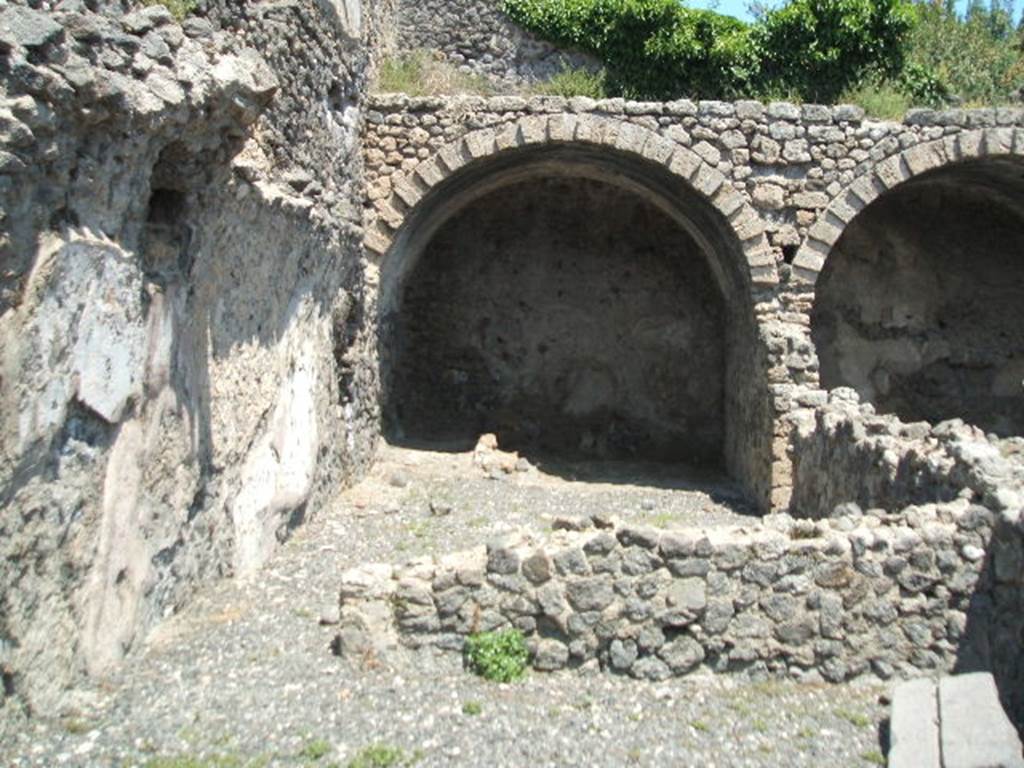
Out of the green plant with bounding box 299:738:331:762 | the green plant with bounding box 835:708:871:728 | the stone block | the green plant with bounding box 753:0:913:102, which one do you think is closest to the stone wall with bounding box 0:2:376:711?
the green plant with bounding box 299:738:331:762

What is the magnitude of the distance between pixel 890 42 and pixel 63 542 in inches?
439

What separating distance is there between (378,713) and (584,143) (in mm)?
6851

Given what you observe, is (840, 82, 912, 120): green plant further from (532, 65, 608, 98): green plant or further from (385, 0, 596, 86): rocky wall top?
(385, 0, 596, 86): rocky wall top

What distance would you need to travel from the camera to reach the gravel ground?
417 centimetres

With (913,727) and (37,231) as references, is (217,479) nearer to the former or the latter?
(37,231)

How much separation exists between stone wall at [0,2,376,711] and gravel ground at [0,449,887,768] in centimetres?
25

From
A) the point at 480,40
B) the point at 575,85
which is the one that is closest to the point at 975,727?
the point at 575,85

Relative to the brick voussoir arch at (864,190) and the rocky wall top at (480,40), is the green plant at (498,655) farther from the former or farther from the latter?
the rocky wall top at (480,40)

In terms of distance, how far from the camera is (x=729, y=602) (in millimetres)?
5031

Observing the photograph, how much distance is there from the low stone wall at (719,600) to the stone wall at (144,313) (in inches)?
47.8

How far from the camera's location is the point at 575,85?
11.9m

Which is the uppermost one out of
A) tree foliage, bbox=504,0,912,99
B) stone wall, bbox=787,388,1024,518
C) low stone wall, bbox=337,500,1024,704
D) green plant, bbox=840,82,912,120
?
tree foliage, bbox=504,0,912,99

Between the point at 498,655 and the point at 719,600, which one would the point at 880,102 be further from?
the point at 498,655

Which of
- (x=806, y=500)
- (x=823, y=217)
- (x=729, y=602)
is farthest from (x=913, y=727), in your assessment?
(x=823, y=217)
